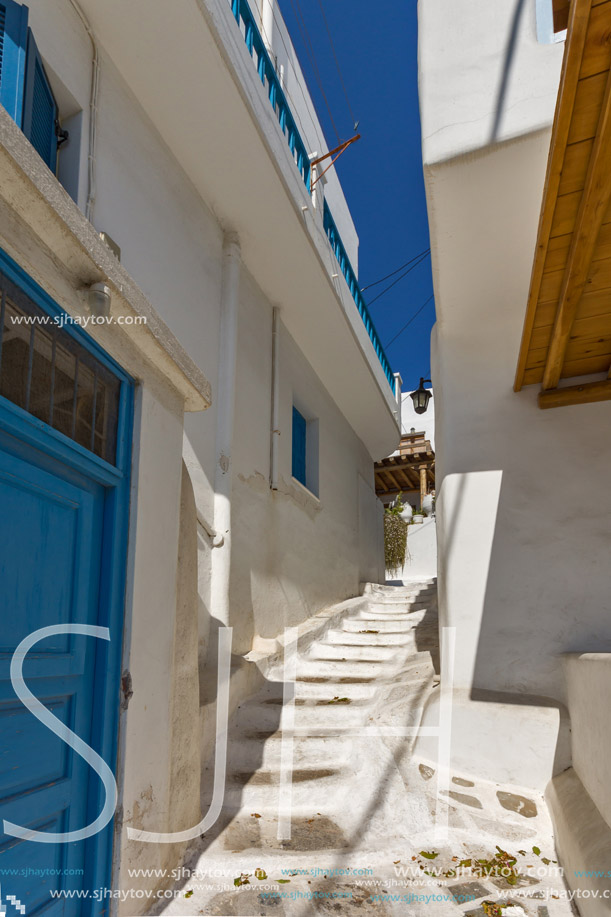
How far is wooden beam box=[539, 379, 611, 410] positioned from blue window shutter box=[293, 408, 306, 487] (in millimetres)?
4159

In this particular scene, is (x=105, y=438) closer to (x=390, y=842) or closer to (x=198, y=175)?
(x=390, y=842)

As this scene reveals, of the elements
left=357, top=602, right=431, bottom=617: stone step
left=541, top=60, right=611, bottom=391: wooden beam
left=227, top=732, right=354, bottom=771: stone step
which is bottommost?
left=227, top=732, right=354, bottom=771: stone step

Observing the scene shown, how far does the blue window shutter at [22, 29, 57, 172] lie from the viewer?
3.30 m

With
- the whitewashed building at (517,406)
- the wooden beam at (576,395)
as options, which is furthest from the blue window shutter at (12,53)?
the wooden beam at (576,395)

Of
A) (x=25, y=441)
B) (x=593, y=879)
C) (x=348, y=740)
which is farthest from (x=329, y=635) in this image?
(x=25, y=441)

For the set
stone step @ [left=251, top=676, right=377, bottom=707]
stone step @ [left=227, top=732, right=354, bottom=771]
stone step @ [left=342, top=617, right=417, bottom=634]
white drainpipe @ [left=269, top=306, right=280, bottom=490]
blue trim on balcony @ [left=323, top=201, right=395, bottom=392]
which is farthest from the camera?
blue trim on balcony @ [left=323, top=201, right=395, bottom=392]

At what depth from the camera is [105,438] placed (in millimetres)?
2496

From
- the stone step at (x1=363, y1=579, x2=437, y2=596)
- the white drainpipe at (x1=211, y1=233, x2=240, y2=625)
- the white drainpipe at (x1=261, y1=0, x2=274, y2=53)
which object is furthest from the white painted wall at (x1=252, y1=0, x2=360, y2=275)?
the stone step at (x1=363, y1=579, x2=437, y2=596)

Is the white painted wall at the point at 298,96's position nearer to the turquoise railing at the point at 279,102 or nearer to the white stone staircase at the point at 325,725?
the turquoise railing at the point at 279,102

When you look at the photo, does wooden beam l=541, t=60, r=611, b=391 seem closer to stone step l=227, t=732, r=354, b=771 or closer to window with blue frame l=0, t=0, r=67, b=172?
window with blue frame l=0, t=0, r=67, b=172

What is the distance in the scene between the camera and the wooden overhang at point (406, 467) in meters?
14.3

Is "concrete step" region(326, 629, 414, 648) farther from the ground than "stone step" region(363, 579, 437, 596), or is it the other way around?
"stone step" region(363, 579, 437, 596)

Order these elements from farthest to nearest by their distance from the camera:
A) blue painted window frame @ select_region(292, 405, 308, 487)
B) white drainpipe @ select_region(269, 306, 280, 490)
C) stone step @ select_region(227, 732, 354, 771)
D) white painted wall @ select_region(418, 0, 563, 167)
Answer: blue painted window frame @ select_region(292, 405, 308, 487) < white drainpipe @ select_region(269, 306, 280, 490) < stone step @ select_region(227, 732, 354, 771) < white painted wall @ select_region(418, 0, 563, 167)

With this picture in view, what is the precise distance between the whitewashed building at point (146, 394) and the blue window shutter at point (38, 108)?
0.07 feet
